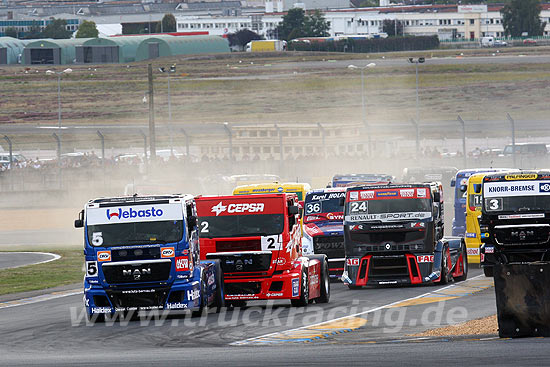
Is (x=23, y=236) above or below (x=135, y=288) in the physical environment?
below

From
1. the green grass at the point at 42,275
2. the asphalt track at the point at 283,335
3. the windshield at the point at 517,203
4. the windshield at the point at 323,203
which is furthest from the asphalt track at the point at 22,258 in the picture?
the windshield at the point at 517,203

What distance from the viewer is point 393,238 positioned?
26.9 m

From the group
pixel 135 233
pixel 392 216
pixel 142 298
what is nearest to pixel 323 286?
pixel 392 216

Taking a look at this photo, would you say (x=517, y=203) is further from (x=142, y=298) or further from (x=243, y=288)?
(x=142, y=298)

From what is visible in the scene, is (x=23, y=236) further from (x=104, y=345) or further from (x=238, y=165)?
(x=104, y=345)

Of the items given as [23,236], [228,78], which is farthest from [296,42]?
[23,236]

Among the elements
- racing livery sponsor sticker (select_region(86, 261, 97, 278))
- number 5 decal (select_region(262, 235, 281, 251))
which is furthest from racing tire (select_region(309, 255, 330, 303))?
racing livery sponsor sticker (select_region(86, 261, 97, 278))

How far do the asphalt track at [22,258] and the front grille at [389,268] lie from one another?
14.0 meters

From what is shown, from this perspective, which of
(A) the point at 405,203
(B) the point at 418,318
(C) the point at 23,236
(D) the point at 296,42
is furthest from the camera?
(D) the point at 296,42

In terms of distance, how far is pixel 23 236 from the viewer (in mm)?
48562

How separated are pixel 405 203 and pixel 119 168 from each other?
1559 inches

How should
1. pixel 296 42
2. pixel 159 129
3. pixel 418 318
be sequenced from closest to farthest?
pixel 418 318 < pixel 159 129 < pixel 296 42

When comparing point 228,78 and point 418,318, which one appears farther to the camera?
point 228,78

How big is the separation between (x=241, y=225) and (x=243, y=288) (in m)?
1.29
